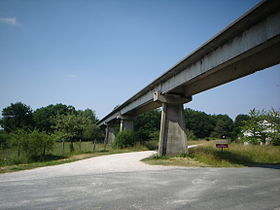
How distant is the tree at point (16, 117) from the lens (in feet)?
192

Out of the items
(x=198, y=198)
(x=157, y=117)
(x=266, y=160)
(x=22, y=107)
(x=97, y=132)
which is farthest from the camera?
(x=157, y=117)

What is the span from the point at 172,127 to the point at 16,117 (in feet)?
213

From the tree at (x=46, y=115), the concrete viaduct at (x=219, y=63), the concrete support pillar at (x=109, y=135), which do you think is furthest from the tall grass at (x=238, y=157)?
the tree at (x=46, y=115)

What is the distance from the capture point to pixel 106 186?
5.82 metres

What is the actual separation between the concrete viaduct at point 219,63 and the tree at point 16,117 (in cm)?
5844

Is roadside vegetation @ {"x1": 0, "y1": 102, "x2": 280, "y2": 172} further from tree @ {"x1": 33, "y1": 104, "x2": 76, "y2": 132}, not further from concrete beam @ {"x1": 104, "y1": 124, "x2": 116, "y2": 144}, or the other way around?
tree @ {"x1": 33, "y1": 104, "x2": 76, "y2": 132}

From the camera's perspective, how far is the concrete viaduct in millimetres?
6926

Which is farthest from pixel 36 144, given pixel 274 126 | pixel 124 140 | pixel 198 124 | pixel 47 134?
pixel 198 124

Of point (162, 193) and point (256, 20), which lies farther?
point (256, 20)

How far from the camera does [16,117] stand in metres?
59.8

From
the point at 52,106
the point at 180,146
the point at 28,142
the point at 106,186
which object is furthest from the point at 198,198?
the point at 52,106

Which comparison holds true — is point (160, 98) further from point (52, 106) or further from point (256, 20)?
point (52, 106)

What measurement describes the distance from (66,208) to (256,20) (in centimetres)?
966

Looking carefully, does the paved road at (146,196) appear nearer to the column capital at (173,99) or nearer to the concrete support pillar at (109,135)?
the column capital at (173,99)
